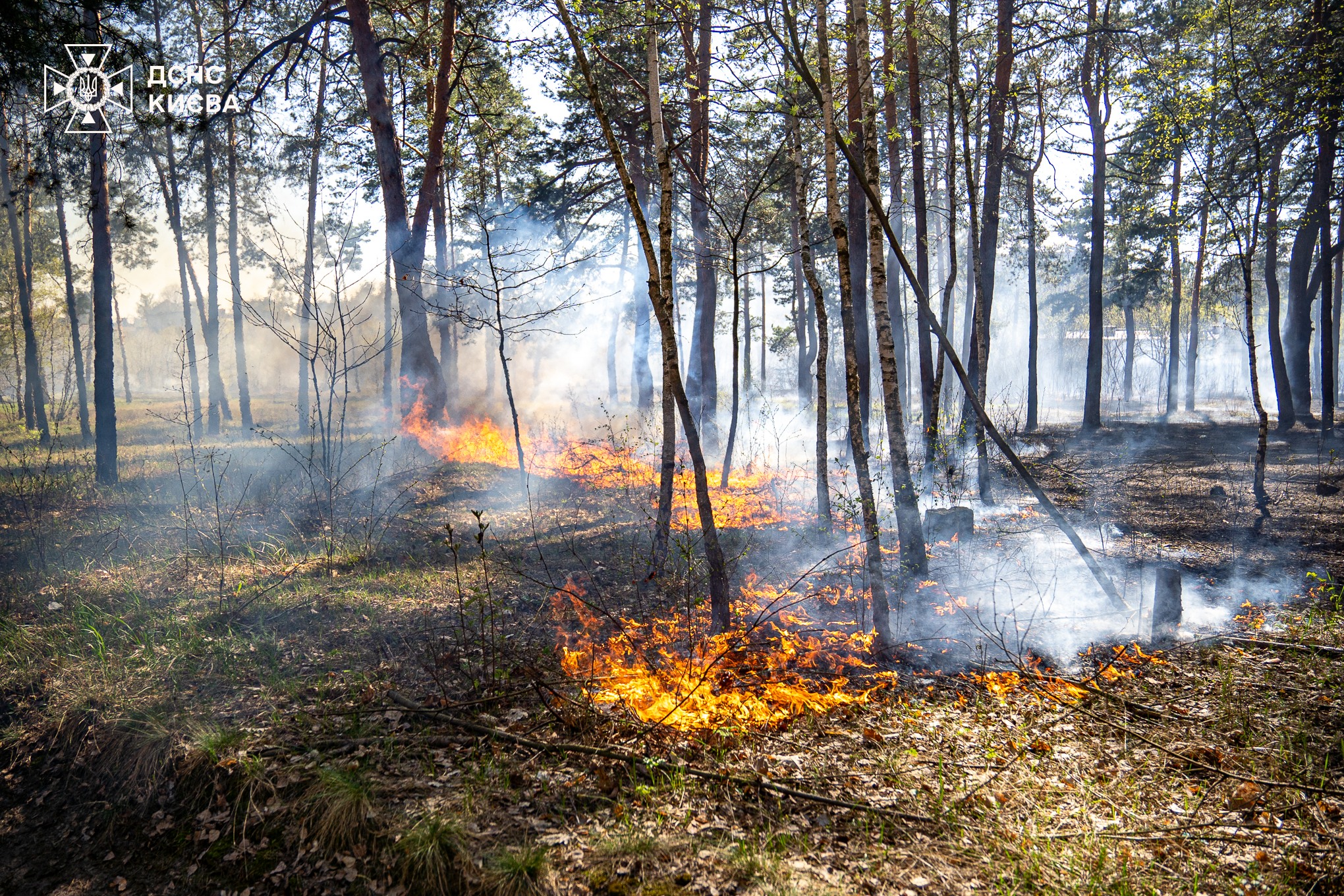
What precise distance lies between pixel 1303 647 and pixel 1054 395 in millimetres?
50132

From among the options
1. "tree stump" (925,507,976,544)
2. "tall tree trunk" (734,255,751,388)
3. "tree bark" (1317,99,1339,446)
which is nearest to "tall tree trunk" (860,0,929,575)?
"tree stump" (925,507,976,544)

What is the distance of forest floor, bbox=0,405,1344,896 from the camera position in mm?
3516

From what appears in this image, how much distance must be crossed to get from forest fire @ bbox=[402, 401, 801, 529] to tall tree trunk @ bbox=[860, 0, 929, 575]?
3.72 metres

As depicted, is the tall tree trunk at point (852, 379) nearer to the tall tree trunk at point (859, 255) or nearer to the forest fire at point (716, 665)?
the forest fire at point (716, 665)

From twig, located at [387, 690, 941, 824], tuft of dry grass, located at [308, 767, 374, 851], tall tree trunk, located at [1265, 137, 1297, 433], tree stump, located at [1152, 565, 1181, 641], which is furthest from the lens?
tall tree trunk, located at [1265, 137, 1297, 433]

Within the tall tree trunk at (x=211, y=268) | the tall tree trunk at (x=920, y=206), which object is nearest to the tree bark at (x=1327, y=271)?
the tall tree trunk at (x=920, y=206)

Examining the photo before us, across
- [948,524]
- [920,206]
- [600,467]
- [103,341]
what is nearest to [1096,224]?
[920,206]

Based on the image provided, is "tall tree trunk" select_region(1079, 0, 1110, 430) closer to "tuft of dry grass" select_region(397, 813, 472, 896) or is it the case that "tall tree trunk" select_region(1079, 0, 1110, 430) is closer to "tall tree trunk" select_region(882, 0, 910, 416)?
"tall tree trunk" select_region(882, 0, 910, 416)

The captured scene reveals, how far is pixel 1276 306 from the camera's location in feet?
54.5

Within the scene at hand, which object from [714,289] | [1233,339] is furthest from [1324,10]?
[1233,339]

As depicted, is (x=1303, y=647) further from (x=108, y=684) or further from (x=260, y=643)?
(x=108, y=684)

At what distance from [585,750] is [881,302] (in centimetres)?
480

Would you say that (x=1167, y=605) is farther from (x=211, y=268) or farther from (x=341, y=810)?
(x=211, y=268)

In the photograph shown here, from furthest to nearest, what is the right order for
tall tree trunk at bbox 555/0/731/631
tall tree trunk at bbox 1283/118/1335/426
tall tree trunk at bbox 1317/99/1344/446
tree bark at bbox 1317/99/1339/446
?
tall tree trunk at bbox 1283/118/1335/426
tree bark at bbox 1317/99/1339/446
tall tree trunk at bbox 1317/99/1344/446
tall tree trunk at bbox 555/0/731/631
